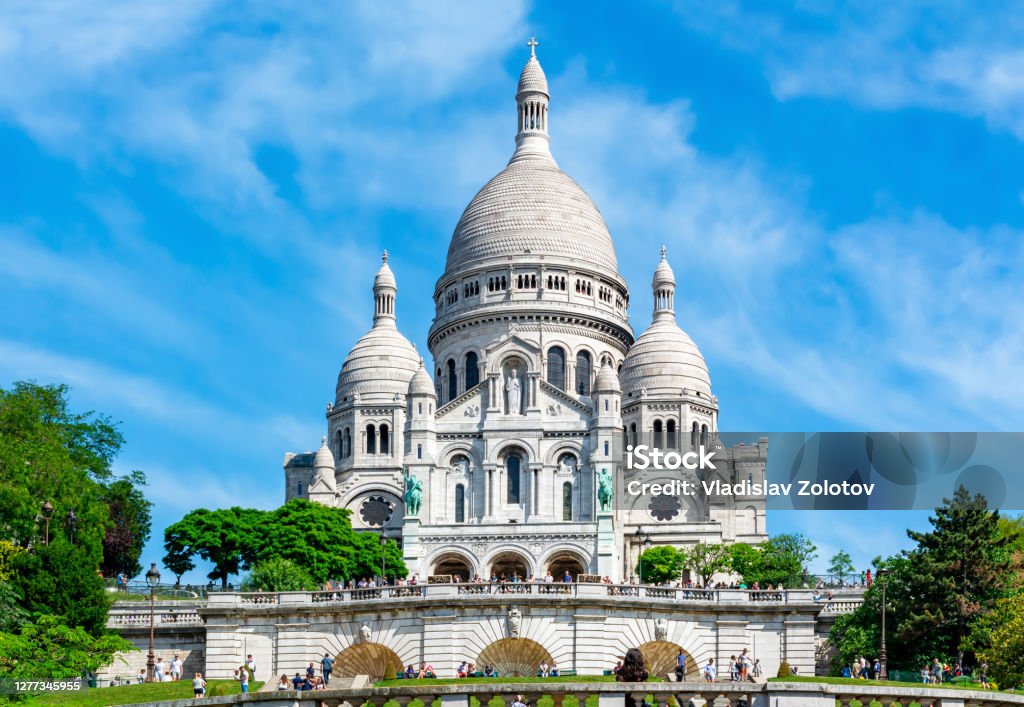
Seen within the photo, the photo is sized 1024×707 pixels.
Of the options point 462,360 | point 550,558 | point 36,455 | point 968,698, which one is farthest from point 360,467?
point 968,698

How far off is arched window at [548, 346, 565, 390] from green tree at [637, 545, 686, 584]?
2038 centimetres

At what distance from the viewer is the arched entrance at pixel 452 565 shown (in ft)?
316

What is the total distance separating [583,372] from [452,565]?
2207cm

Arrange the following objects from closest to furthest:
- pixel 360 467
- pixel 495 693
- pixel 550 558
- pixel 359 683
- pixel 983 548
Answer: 1. pixel 495 693
2. pixel 359 683
3. pixel 983 548
4. pixel 550 558
5. pixel 360 467

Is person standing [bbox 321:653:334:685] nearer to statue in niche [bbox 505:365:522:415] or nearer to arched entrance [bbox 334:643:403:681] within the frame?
arched entrance [bbox 334:643:403:681]

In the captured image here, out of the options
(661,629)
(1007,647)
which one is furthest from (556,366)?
(1007,647)

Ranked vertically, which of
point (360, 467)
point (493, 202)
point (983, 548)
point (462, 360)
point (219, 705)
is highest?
point (493, 202)

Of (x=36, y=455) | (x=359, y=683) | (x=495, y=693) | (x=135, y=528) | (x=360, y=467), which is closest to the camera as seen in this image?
(x=495, y=693)

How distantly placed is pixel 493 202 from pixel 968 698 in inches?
3538

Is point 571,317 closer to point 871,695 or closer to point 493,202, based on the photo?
point 493,202

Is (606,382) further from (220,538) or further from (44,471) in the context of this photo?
(44,471)

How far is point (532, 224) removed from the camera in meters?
121

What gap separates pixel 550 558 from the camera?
96062 mm

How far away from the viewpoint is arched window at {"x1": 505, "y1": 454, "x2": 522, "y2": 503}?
338ft
